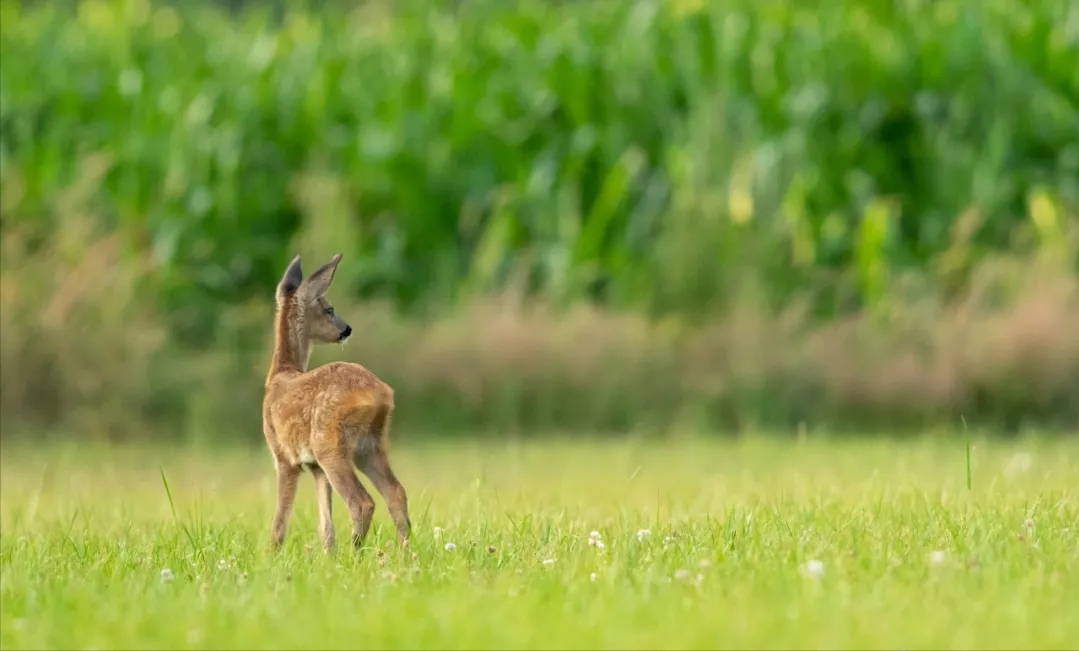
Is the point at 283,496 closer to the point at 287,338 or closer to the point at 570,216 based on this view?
the point at 287,338

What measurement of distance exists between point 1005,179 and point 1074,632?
7460 mm

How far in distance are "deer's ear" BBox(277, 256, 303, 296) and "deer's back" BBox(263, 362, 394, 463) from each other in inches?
14.5

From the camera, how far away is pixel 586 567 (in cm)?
499

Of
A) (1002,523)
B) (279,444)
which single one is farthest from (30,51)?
(1002,523)

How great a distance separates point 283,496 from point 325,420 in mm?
427

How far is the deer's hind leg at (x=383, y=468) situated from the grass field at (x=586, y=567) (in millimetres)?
107

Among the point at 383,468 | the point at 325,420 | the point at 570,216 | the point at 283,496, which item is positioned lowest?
the point at 283,496

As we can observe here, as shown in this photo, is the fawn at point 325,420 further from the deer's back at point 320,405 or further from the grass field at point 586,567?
the grass field at point 586,567

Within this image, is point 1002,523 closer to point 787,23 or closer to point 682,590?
point 682,590

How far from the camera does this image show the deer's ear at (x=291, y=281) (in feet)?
18.6

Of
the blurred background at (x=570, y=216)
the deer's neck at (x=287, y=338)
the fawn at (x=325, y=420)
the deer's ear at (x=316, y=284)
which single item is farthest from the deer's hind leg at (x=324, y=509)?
the blurred background at (x=570, y=216)

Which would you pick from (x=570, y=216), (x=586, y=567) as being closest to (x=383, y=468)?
(x=586, y=567)

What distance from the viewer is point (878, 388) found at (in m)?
10.1

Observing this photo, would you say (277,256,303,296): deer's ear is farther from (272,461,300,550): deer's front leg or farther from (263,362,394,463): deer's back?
(272,461,300,550): deer's front leg
